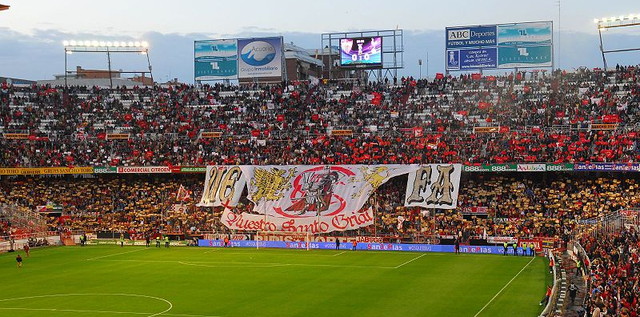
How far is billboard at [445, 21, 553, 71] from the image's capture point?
73.4 m

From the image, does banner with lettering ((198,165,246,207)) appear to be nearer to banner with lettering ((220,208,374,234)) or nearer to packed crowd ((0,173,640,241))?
packed crowd ((0,173,640,241))

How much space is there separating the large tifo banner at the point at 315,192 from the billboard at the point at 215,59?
19.5 m

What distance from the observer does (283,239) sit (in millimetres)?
60688

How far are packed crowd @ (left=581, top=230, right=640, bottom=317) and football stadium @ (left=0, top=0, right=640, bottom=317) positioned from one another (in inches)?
9.9

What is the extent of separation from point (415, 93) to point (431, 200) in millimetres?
17870

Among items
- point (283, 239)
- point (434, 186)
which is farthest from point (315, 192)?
point (434, 186)

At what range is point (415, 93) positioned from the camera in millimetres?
75500

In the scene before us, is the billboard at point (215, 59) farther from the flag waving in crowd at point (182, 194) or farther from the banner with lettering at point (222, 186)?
the flag waving in crowd at point (182, 194)

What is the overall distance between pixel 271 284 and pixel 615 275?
17170 mm

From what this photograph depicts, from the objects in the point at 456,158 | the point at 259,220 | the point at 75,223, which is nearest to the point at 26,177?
the point at 75,223

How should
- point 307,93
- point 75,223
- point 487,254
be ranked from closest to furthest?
point 487,254 < point 75,223 < point 307,93

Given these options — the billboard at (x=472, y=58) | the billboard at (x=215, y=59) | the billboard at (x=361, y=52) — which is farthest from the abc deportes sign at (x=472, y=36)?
the billboard at (x=215, y=59)

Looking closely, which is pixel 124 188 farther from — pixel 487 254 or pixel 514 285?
pixel 514 285

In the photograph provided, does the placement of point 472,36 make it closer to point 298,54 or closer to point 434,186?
point 434,186
